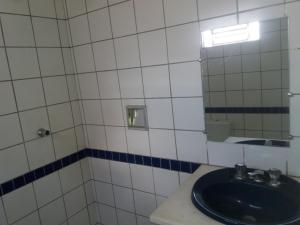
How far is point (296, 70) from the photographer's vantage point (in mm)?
1125

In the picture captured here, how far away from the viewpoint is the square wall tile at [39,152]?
162cm

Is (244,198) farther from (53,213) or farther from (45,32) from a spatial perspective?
(45,32)

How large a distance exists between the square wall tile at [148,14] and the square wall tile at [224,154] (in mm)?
753

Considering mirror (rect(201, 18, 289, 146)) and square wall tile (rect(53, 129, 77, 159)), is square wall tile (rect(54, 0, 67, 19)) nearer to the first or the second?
square wall tile (rect(53, 129, 77, 159))

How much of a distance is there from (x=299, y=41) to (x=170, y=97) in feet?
2.29

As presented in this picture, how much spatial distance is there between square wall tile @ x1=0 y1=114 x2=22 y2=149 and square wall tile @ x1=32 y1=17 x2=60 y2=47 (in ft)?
1.72

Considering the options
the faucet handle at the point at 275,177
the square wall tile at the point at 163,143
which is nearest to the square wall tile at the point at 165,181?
the square wall tile at the point at 163,143

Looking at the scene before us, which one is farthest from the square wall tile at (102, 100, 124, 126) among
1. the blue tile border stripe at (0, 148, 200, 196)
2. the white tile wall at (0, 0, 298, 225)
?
the blue tile border stripe at (0, 148, 200, 196)

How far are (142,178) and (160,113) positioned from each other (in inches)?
19.9

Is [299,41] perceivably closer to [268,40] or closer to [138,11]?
[268,40]

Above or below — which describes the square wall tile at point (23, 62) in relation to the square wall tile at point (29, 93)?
above

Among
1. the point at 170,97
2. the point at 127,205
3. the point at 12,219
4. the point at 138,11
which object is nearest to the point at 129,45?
the point at 138,11

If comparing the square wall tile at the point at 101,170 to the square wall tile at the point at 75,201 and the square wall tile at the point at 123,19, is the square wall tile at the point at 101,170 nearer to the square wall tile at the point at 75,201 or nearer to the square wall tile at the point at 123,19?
the square wall tile at the point at 75,201

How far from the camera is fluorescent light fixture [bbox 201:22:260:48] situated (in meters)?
1.18
